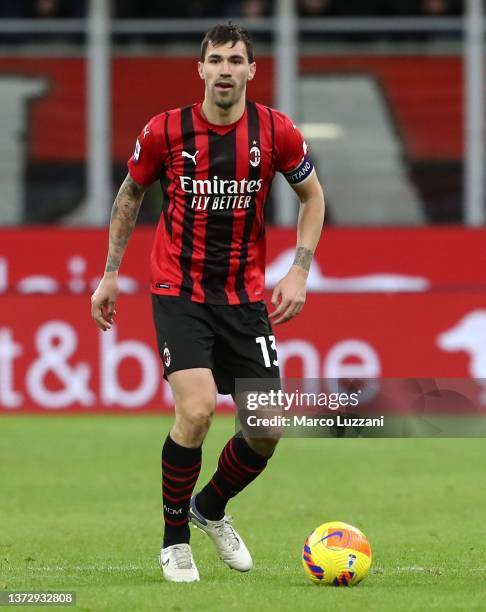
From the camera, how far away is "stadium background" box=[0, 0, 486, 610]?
345 inches

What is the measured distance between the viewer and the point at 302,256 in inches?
259

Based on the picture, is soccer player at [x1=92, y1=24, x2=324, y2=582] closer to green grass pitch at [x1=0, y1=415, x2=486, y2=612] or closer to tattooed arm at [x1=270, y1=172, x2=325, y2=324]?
tattooed arm at [x1=270, y1=172, x2=325, y2=324]

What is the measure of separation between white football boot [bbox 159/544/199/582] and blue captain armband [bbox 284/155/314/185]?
158cm

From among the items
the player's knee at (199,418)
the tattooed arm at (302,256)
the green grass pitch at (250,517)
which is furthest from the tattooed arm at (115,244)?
the green grass pitch at (250,517)

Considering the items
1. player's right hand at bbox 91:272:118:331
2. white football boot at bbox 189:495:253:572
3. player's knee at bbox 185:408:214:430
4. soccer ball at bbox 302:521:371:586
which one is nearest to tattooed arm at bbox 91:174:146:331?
player's right hand at bbox 91:272:118:331

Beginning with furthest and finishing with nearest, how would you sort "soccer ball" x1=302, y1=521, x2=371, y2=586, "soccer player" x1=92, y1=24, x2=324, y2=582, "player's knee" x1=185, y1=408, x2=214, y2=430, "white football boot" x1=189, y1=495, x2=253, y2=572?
"white football boot" x1=189, y1=495, x2=253, y2=572, "soccer player" x1=92, y1=24, x2=324, y2=582, "player's knee" x1=185, y1=408, x2=214, y2=430, "soccer ball" x1=302, y1=521, x2=371, y2=586

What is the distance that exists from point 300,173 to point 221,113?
1.43 ft

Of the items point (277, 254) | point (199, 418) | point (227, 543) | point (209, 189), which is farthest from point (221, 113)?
point (277, 254)

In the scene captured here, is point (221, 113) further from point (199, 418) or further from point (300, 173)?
point (199, 418)

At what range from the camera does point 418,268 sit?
14492 millimetres

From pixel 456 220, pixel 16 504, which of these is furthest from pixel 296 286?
pixel 456 220

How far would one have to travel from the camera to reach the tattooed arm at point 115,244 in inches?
255

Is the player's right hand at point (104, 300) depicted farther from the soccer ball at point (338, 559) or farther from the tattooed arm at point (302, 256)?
the soccer ball at point (338, 559)

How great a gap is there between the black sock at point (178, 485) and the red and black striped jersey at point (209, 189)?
634 millimetres
